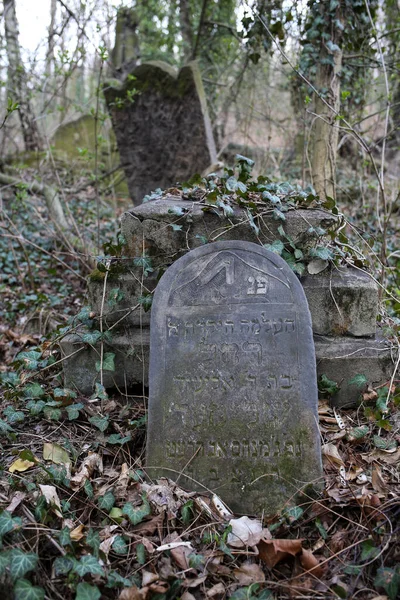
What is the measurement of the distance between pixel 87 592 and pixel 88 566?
0.09 m

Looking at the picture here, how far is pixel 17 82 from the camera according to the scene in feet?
19.7

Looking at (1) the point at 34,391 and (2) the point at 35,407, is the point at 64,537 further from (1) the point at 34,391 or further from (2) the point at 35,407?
(1) the point at 34,391

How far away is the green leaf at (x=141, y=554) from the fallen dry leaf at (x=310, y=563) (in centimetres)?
59

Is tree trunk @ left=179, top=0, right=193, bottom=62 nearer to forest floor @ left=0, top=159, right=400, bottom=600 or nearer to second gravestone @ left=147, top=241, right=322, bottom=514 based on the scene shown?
second gravestone @ left=147, top=241, right=322, bottom=514

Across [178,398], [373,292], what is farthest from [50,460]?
[373,292]

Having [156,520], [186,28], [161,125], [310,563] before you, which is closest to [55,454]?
[156,520]

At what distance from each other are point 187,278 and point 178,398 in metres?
0.57

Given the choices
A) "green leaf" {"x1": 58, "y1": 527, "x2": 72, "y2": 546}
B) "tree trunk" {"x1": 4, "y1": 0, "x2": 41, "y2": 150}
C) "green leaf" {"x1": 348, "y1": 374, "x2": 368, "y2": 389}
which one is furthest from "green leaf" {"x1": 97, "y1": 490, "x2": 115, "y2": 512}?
Answer: "tree trunk" {"x1": 4, "y1": 0, "x2": 41, "y2": 150}

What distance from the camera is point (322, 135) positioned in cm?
471

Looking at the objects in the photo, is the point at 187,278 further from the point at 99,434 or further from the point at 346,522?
the point at 346,522

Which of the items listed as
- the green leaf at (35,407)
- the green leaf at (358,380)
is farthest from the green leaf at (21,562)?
the green leaf at (358,380)

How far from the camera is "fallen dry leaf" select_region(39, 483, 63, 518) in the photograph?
202 centimetres

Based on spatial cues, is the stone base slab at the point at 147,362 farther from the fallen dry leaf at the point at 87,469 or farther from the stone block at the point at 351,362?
the fallen dry leaf at the point at 87,469

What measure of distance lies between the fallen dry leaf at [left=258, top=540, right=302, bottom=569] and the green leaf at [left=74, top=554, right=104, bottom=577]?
62cm
